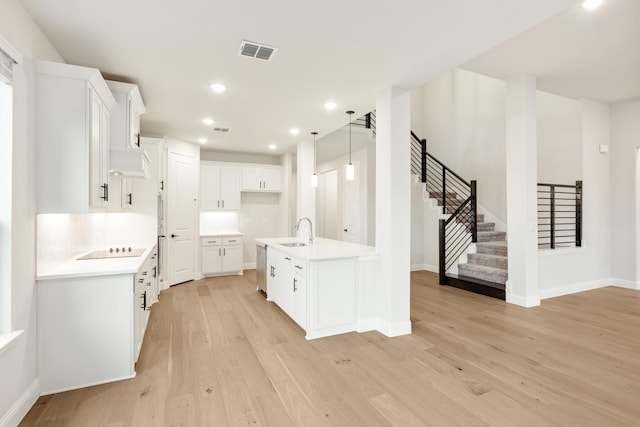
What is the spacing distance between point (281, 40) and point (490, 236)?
5.18 metres

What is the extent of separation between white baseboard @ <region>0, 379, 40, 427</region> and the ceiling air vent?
9.65 feet

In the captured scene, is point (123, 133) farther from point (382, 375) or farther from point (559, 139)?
point (559, 139)

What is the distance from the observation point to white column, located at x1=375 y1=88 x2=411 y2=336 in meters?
3.42

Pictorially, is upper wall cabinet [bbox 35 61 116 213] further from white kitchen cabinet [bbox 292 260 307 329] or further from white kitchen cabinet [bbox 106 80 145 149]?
white kitchen cabinet [bbox 292 260 307 329]

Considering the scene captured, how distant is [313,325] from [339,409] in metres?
1.21

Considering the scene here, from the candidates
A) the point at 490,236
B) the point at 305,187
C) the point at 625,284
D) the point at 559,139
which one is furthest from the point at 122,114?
the point at 625,284

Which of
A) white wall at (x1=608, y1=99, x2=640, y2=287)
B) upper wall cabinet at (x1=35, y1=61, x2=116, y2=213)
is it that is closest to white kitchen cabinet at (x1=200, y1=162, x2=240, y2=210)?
upper wall cabinet at (x1=35, y1=61, x2=116, y2=213)

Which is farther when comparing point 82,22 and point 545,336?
point 545,336

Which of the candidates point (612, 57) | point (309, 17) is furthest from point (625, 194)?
point (309, 17)

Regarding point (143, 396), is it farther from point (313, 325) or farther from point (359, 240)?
point (359, 240)

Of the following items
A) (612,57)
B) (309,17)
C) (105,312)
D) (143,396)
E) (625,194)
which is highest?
(612,57)

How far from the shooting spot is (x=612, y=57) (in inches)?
145

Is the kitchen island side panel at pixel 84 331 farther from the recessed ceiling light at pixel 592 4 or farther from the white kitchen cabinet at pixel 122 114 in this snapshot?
the recessed ceiling light at pixel 592 4

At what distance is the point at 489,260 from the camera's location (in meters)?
5.31
